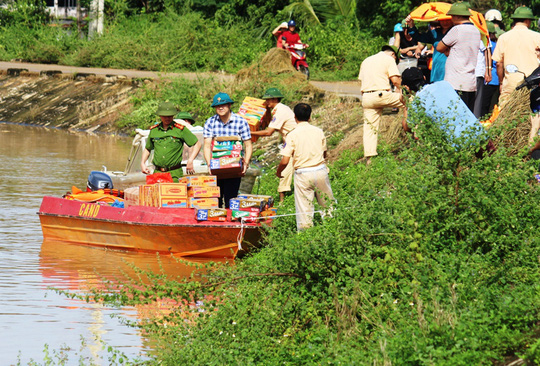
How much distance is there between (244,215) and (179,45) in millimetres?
26492

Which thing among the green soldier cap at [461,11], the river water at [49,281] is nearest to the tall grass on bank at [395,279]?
the river water at [49,281]

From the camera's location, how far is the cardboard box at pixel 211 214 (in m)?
12.5

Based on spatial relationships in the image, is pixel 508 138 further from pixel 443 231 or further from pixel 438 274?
pixel 438 274

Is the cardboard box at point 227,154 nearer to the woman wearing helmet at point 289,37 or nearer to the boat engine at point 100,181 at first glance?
the boat engine at point 100,181

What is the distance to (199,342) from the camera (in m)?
7.97

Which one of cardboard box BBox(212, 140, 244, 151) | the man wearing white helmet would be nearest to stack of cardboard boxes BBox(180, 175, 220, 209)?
cardboard box BBox(212, 140, 244, 151)

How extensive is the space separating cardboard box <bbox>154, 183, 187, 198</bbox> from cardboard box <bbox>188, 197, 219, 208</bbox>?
5.5 inches

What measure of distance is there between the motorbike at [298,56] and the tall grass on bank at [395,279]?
17089mm

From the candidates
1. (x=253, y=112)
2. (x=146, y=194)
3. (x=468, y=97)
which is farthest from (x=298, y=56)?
(x=468, y=97)

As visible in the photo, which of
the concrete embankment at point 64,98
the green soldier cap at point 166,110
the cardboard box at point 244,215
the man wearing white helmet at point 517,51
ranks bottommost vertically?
the concrete embankment at point 64,98

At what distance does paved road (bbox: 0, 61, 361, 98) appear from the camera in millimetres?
28547

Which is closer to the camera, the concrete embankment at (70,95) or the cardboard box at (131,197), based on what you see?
the cardboard box at (131,197)

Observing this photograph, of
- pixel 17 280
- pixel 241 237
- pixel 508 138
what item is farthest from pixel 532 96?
pixel 17 280

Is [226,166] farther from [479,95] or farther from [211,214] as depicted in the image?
[479,95]
